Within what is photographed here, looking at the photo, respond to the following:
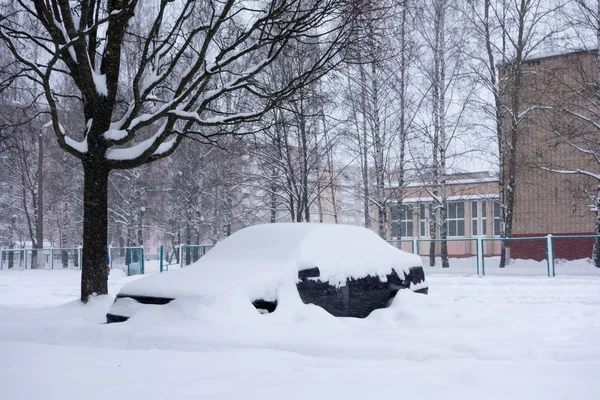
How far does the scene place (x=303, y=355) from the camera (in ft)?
17.9

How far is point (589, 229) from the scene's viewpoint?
2478 centimetres

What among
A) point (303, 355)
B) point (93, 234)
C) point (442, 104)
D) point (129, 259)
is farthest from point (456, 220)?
point (303, 355)

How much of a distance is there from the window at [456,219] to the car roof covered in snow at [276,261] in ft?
93.6

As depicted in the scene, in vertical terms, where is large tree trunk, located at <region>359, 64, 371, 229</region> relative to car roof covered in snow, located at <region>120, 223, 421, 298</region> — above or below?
above

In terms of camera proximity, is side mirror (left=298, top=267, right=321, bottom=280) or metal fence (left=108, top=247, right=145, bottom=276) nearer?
side mirror (left=298, top=267, right=321, bottom=280)

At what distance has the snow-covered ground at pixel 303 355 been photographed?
4.23 meters

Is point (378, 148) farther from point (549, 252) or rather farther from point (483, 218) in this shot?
point (483, 218)

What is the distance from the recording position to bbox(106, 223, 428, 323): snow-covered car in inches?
253

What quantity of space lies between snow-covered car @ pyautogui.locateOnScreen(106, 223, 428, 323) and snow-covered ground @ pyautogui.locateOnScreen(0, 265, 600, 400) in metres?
0.25

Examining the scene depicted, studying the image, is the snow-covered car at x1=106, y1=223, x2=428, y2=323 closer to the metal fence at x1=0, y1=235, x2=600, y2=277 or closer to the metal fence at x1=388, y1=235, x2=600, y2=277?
the metal fence at x1=388, y1=235, x2=600, y2=277

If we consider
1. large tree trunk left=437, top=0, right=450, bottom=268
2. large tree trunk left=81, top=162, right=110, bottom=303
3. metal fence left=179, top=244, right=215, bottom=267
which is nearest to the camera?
large tree trunk left=81, top=162, right=110, bottom=303

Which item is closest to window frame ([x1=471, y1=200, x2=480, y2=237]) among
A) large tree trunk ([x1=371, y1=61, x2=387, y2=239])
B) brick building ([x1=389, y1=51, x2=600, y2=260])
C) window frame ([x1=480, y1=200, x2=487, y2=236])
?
window frame ([x1=480, y1=200, x2=487, y2=236])

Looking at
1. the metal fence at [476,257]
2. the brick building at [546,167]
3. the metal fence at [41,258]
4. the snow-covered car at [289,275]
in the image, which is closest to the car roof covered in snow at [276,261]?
the snow-covered car at [289,275]

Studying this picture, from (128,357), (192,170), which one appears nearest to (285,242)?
(128,357)
